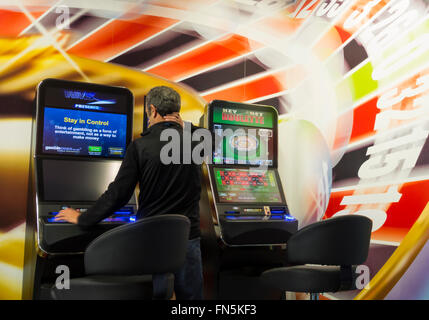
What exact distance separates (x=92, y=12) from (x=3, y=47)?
75cm

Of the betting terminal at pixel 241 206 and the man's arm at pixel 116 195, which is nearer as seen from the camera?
the man's arm at pixel 116 195

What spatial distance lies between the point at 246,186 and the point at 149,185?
1.15 meters

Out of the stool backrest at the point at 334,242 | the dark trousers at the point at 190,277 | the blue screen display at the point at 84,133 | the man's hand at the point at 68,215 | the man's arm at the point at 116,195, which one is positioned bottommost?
the dark trousers at the point at 190,277

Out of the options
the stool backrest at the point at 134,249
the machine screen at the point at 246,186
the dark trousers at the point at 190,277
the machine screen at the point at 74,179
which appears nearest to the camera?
the stool backrest at the point at 134,249

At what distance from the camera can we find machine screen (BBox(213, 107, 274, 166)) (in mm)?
3219

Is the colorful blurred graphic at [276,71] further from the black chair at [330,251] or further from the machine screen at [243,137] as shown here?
the black chair at [330,251]

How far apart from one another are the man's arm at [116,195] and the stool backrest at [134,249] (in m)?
0.40

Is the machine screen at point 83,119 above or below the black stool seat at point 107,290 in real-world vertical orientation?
above

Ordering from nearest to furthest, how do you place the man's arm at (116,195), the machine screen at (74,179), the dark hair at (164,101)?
the man's arm at (116,195) < the dark hair at (164,101) < the machine screen at (74,179)

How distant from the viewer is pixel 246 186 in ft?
10.3

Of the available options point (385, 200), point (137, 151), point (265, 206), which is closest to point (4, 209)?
point (137, 151)

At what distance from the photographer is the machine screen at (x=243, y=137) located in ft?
10.6

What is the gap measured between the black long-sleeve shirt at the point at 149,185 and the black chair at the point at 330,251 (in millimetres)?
579

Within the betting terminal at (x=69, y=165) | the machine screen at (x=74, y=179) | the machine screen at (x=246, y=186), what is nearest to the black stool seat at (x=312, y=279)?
the machine screen at (x=246, y=186)
